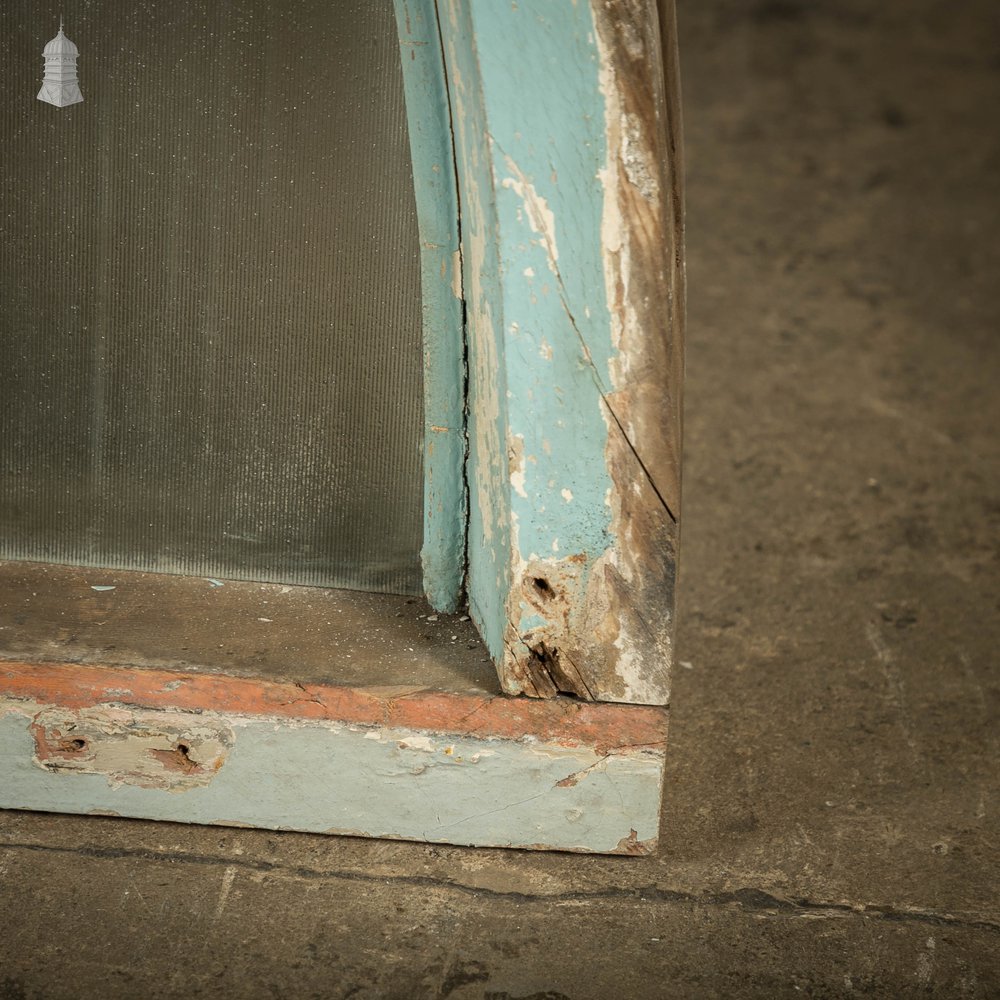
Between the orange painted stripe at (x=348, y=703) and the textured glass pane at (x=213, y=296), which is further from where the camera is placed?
the textured glass pane at (x=213, y=296)

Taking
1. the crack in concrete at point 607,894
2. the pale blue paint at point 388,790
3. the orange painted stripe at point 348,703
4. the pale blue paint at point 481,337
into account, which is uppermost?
the pale blue paint at point 481,337

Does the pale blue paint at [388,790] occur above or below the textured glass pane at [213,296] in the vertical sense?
below

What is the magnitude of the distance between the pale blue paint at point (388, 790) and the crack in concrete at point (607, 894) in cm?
7

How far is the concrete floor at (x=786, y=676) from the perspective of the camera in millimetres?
1227

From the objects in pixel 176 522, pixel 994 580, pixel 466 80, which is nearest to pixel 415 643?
pixel 176 522

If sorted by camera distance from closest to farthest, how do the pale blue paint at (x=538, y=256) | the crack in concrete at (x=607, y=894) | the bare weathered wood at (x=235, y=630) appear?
the pale blue paint at (x=538, y=256), the crack in concrete at (x=607, y=894), the bare weathered wood at (x=235, y=630)

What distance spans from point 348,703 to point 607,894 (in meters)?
0.48

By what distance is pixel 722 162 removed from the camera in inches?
91.3

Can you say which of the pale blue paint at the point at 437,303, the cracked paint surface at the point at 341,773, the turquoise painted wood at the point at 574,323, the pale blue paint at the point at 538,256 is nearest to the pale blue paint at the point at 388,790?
the cracked paint surface at the point at 341,773

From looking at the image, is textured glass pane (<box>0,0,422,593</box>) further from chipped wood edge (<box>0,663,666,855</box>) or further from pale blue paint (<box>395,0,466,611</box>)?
chipped wood edge (<box>0,663,666,855</box>)

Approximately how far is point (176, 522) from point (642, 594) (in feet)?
3.06

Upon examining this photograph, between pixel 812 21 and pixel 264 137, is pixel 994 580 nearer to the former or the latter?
pixel 812 21

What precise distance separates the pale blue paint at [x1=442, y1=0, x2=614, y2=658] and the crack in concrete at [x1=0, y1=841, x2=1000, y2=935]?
1.29 feet

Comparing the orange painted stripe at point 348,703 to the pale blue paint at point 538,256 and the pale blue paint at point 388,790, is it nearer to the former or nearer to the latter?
the pale blue paint at point 388,790
